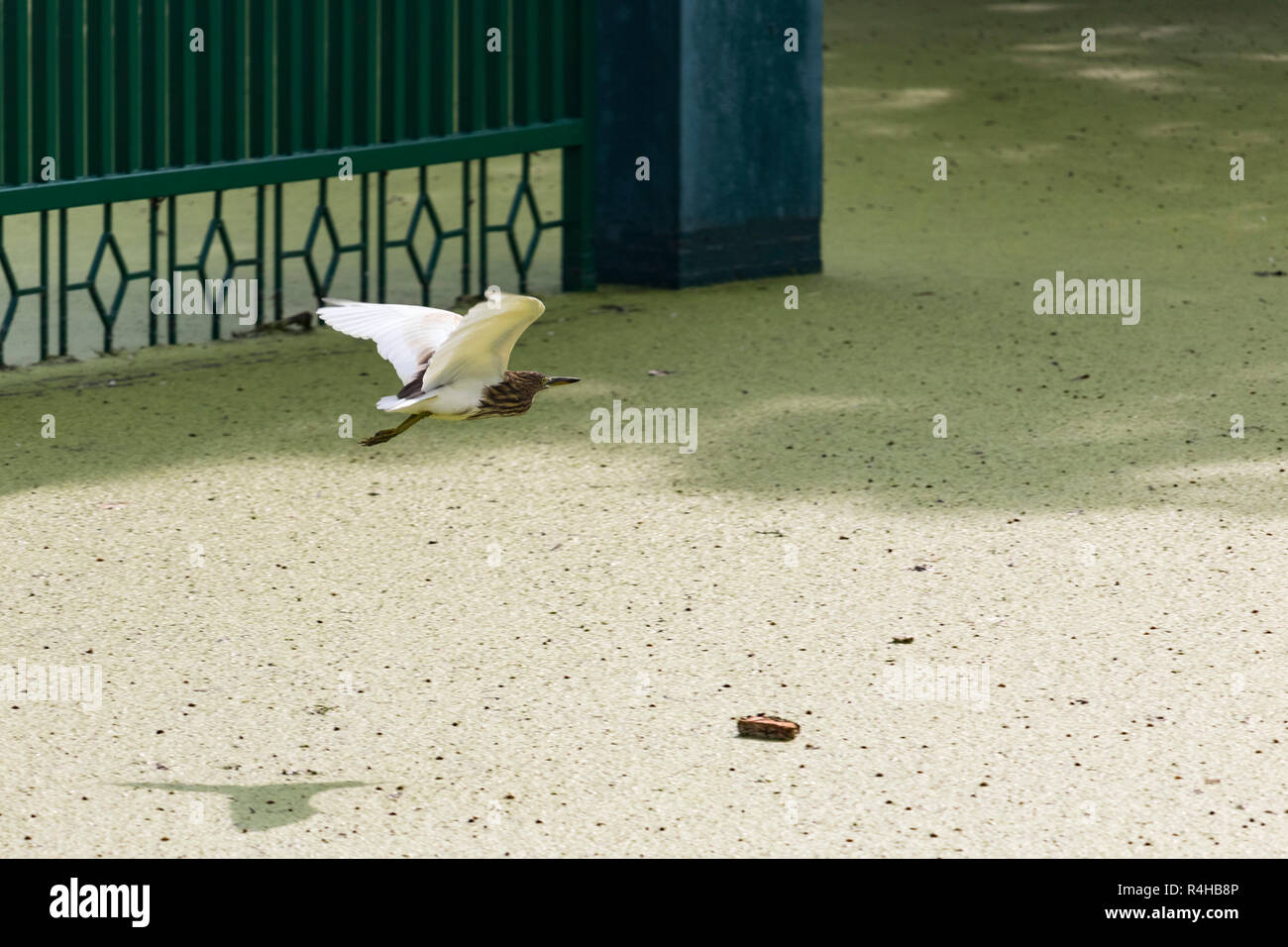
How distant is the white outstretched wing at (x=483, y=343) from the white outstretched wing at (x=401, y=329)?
0.18 feet

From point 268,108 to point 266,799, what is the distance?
3.43m

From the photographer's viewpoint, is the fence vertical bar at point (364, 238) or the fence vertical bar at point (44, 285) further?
the fence vertical bar at point (364, 238)

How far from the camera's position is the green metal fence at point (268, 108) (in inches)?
215

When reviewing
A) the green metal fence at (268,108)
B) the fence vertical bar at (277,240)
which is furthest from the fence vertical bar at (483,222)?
the fence vertical bar at (277,240)

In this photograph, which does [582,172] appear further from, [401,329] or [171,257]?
[401,329]

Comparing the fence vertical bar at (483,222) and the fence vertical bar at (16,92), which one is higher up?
the fence vertical bar at (16,92)

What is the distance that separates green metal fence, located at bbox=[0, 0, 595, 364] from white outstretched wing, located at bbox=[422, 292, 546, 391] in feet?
8.15

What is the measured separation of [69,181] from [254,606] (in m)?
2.15

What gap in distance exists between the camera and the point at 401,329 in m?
3.37

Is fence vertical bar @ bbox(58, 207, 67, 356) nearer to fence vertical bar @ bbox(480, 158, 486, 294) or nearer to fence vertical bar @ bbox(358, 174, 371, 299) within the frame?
fence vertical bar @ bbox(358, 174, 371, 299)

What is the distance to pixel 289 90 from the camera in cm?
600

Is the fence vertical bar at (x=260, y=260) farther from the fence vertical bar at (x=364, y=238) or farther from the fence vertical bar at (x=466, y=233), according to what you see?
the fence vertical bar at (x=466, y=233)

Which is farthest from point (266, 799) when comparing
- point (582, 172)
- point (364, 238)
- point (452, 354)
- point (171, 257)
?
point (582, 172)

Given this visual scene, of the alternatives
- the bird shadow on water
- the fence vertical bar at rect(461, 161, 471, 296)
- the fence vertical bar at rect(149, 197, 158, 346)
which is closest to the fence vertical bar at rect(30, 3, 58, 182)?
the fence vertical bar at rect(149, 197, 158, 346)
